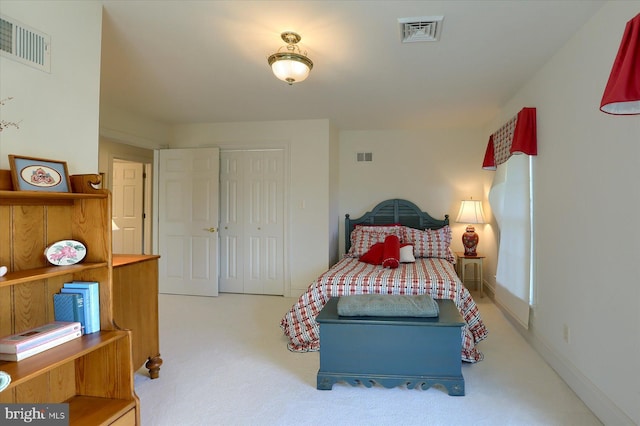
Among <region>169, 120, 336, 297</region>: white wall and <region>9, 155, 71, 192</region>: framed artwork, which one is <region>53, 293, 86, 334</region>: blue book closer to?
<region>9, 155, 71, 192</region>: framed artwork

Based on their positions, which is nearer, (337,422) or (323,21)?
(337,422)

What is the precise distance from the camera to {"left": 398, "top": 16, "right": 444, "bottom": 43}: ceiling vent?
2.23 metres

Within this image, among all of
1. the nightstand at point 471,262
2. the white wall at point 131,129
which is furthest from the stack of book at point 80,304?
the nightstand at point 471,262

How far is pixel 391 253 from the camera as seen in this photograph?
388 centimetres

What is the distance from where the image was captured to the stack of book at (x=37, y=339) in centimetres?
147

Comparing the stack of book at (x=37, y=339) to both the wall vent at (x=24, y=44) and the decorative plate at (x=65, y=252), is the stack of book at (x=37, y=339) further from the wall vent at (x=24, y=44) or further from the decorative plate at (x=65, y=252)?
the wall vent at (x=24, y=44)

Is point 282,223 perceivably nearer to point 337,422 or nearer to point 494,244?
point 494,244

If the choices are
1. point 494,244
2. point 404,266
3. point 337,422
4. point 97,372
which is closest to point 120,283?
point 97,372

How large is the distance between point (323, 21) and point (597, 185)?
1.88 m

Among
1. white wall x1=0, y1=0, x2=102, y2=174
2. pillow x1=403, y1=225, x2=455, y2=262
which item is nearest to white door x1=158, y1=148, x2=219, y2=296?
pillow x1=403, y1=225, x2=455, y2=262

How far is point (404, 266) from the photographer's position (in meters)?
3.82

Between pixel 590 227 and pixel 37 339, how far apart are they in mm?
2905

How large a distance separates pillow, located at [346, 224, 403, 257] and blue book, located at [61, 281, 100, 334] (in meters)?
3.16

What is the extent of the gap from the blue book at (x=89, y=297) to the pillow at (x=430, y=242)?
353cm
